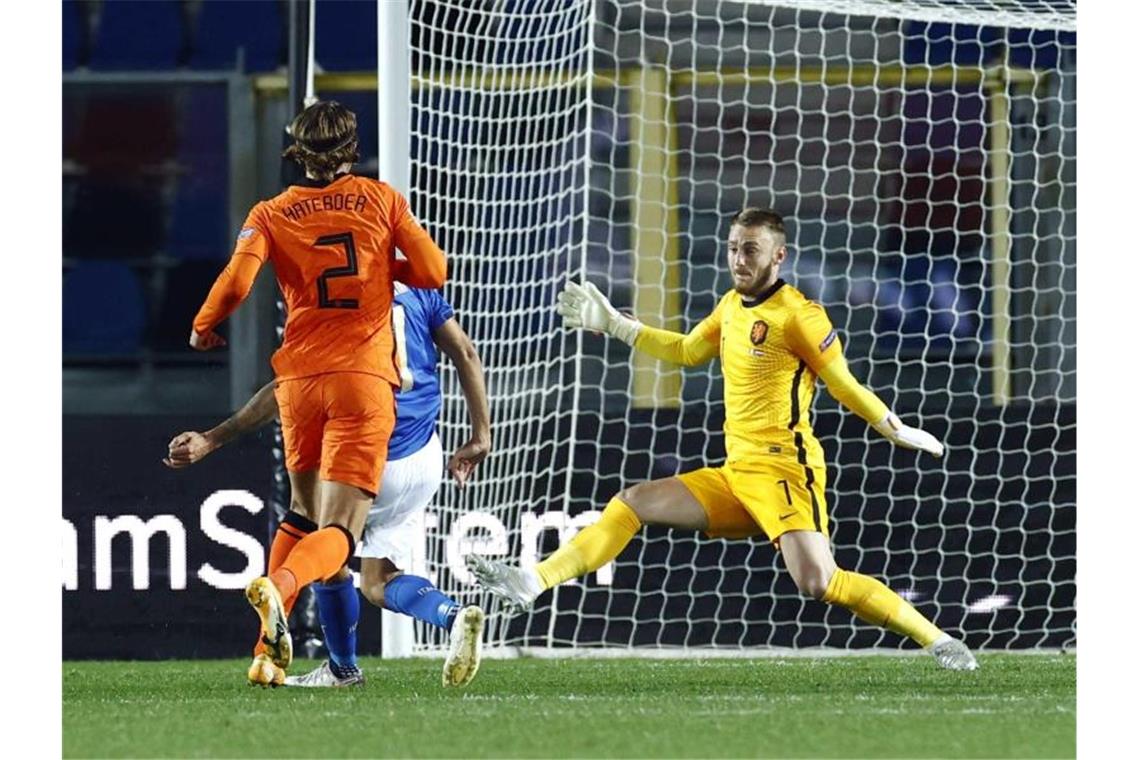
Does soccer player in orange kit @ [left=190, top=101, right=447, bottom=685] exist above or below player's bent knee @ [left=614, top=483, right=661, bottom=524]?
above

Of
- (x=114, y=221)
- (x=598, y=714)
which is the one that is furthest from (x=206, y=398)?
(x=598, y=714)

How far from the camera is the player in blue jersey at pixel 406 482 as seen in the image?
6086 millimetres

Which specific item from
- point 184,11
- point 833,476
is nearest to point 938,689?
point 833,476

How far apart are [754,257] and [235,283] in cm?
179

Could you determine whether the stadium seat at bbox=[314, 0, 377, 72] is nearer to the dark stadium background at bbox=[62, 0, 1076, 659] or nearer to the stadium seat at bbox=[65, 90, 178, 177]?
the dark stadium background at bbox=[62, 0, 1076, 659]

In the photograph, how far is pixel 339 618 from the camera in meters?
6.27

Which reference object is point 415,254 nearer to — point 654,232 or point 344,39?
point 654,232

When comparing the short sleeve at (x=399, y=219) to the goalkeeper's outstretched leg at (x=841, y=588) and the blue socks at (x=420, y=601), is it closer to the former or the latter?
the blue socks at (x=420, y=601)

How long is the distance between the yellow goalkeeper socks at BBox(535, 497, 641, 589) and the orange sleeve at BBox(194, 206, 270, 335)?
1.39 metres

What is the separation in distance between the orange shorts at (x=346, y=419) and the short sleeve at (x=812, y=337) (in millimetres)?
1414

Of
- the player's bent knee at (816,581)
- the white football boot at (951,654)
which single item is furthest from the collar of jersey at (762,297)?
the white football boot at (951,654)

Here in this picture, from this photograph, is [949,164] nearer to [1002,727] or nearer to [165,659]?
[165,659]

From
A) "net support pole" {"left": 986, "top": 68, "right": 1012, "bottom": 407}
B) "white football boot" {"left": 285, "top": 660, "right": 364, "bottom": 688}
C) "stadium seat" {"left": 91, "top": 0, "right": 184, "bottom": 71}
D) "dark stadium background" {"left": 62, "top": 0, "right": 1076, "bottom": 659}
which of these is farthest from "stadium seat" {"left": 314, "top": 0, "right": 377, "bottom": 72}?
"white football boot" {"left": 285, "top": 660, "right": 364, "bottom": 688}

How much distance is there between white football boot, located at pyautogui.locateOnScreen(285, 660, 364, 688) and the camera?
636 centimetres
